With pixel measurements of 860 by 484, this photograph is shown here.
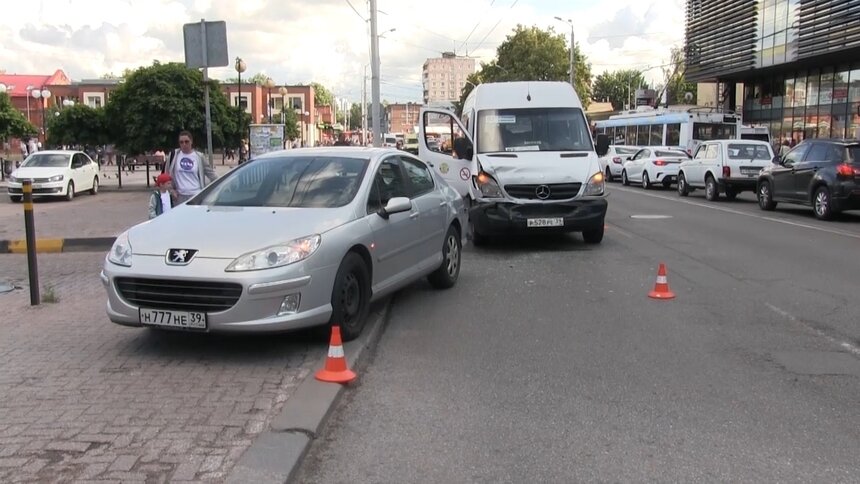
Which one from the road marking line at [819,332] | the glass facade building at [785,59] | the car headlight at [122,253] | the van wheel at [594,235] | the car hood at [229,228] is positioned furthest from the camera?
the glass facade building at [785,59]

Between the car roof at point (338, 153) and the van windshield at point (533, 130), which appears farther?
the van windshield at point (533, 130)

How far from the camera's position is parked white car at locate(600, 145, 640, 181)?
32.9m

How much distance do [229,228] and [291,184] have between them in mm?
1078

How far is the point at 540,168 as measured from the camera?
11039mm

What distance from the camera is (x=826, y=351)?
19.4 ft

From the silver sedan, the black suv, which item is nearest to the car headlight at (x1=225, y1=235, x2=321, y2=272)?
the silver sedan

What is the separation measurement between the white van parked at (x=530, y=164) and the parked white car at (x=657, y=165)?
Answer: 15228mm

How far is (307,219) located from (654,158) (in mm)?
23388

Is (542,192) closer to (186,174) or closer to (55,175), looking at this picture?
(186,174)

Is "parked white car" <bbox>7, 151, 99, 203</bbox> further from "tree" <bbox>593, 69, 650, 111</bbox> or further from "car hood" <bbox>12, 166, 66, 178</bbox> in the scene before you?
"tree" <bbox>593, 69, 650, 111</bbox>

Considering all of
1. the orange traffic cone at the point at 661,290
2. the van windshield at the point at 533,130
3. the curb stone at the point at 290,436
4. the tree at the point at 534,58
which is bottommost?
the curb stone at the point at 290,436

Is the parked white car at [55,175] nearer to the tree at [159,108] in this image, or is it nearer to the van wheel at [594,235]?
the tree at [159,108]

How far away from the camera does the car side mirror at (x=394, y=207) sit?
21.4 ft

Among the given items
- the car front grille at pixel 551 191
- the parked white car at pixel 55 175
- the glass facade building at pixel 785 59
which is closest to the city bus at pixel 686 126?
the glass facade building at pixel 785 59
